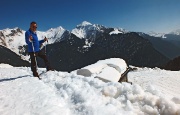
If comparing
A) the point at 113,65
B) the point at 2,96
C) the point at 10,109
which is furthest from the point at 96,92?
the point at 113,65

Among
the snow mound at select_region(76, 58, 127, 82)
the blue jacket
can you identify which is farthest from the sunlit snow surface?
the blue jacket

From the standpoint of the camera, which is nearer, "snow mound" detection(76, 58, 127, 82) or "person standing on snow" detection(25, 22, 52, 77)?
"snow mound" detection(76, 58, 127, 82)

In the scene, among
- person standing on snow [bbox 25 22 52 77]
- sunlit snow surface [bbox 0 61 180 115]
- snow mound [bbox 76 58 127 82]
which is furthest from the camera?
person standing on snow [bbox 25 22 52 77]

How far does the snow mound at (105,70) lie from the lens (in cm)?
1116

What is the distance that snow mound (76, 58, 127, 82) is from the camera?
11158 mm

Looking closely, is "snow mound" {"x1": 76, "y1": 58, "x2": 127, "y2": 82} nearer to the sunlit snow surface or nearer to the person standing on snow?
the sunlit snow surface

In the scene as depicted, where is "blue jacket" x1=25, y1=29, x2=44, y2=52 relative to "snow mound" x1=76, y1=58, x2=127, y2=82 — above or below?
above

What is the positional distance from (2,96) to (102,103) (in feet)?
13.1

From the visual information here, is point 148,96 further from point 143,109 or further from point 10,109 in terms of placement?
point 10,109

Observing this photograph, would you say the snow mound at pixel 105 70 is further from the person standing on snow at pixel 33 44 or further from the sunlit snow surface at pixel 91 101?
the person standing on snow at pixel 33 44

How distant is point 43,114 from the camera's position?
6.32m

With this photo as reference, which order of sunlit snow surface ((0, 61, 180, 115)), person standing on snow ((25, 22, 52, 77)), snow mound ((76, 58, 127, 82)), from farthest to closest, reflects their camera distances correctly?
person standing on snow ((25, 22, 52, 77)) < snow mound ((76, 58, 127, 82)) < sunlit snow surface ((0, 61, 180, 115))

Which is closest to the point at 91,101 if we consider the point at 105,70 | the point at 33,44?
the point at 105,70

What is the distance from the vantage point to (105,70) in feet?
40.9
